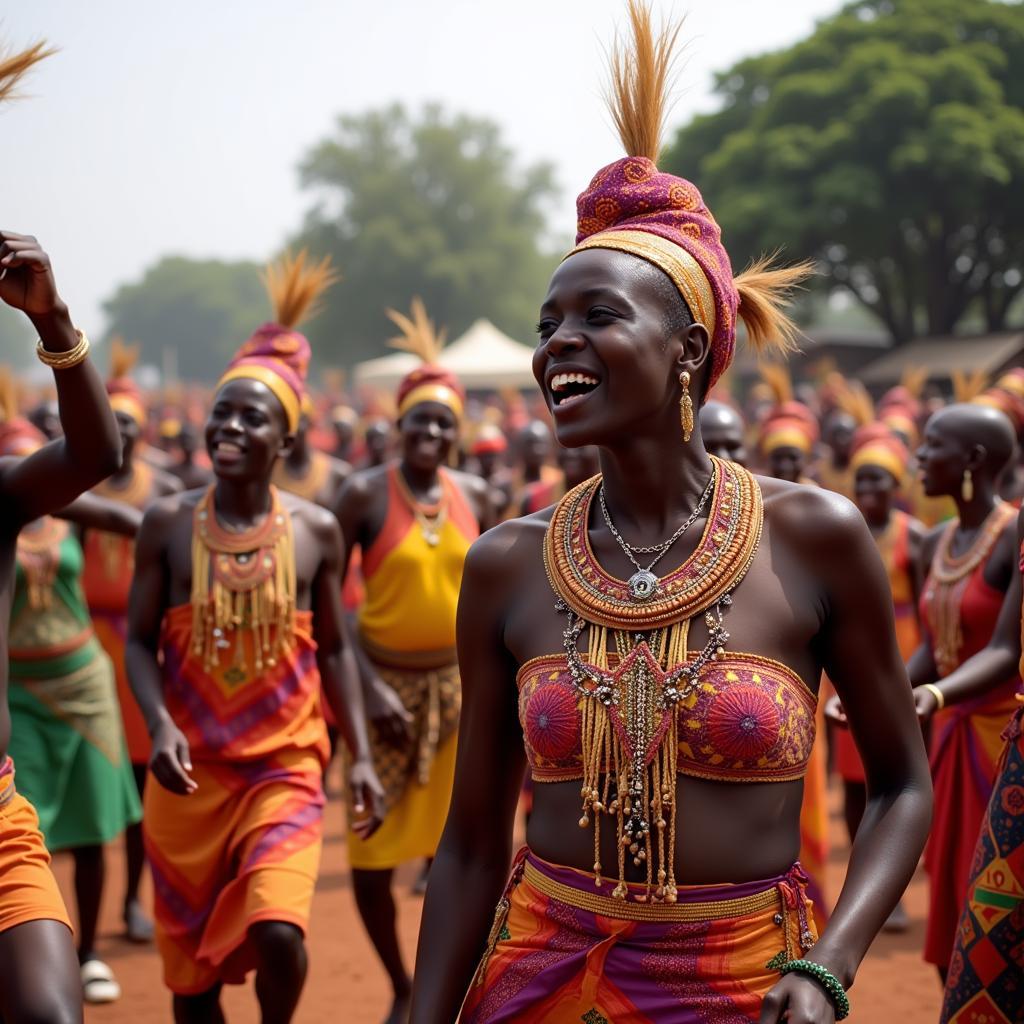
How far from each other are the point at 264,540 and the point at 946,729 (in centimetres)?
260

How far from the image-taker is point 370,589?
268 inches

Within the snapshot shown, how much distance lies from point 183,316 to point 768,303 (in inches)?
5865

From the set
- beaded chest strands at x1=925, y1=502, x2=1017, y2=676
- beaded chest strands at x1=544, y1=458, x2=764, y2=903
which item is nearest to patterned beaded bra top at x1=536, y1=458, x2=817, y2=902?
beaded chest strands at x1=544, y1=458, x2=764, y2=903

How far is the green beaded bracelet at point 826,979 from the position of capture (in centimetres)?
229

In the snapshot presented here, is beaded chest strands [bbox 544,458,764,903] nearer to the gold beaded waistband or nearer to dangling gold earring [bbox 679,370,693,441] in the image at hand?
the gold beaded waistband

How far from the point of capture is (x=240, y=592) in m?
5.21

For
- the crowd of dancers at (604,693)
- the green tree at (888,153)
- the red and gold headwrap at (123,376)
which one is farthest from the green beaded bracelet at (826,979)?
the green tree at (888,153)

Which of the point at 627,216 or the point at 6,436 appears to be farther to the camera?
the point at 6,436

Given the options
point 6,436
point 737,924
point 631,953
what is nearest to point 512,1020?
point 631,953

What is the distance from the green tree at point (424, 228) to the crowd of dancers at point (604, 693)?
63.6m

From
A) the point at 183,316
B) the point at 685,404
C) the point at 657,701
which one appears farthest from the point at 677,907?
the point at 183,316

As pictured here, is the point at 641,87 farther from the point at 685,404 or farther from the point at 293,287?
the point at 293,287

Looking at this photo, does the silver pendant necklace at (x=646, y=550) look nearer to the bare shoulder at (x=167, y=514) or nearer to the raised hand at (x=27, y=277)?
the raised hand at (x=27, y=277)

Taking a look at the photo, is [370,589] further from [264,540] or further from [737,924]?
[737,924]
